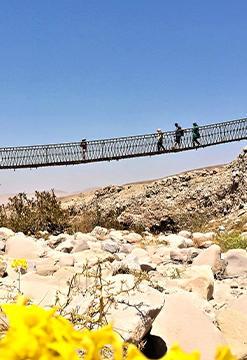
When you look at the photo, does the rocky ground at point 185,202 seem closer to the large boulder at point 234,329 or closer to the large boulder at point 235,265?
the large boulder at point 235,265

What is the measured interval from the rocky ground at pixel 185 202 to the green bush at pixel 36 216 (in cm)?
277

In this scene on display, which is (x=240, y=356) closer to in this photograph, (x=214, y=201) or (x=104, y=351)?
(x=104, y=351)

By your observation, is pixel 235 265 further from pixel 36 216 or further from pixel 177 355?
pixel 36 216

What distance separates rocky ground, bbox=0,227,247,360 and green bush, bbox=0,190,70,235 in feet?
18.3

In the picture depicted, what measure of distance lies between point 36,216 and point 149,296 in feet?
33.8

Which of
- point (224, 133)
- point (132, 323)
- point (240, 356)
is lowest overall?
point (240, 356)

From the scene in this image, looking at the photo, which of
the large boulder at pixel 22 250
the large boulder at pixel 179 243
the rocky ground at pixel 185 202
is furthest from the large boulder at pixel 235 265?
the rocky ground at pixel 185 202

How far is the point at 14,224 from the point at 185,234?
556 cm

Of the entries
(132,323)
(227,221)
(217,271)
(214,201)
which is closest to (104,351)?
(132,323)

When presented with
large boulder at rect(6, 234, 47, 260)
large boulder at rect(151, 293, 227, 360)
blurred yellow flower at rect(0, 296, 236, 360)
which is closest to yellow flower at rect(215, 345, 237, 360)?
blurred yellow flower at rect(0, 296, 236, 360)

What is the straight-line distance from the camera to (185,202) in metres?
15.8

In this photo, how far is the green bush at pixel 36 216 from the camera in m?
12.1

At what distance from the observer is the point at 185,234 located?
1124 centimetres

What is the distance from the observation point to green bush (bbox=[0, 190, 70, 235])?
12062 mm
